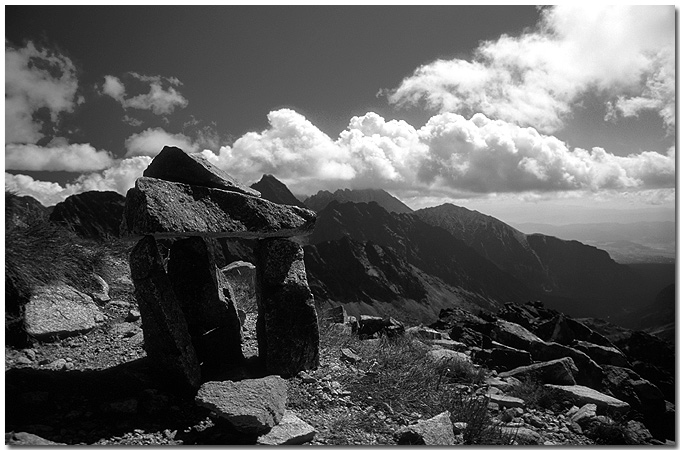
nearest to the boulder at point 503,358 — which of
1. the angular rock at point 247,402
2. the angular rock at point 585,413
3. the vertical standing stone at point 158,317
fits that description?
the angular rock at point 585,413

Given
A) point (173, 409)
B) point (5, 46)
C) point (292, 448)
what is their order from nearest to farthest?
point (292, 448) < point (173, 409) < point (5, 46)

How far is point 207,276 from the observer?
9.48 m

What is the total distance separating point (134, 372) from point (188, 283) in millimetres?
2103

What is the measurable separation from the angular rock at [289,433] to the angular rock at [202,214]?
365 cm

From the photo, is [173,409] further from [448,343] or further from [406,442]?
[448,343]

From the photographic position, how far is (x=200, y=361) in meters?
9.25

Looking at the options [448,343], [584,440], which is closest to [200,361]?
[584,440]

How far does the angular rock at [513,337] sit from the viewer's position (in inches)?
669

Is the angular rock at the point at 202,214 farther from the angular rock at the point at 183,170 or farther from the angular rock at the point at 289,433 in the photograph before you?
the angular rock at the point at 289,433

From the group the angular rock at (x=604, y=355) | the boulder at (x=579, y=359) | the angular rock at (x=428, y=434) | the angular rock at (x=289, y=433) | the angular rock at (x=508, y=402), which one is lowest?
the angular rock at (x=604, y=355)

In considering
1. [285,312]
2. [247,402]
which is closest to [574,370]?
[285,312]

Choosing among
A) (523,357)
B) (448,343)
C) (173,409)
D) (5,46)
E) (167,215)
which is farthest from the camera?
(448,343)

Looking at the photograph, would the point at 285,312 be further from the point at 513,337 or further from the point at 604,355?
the point at 604,355

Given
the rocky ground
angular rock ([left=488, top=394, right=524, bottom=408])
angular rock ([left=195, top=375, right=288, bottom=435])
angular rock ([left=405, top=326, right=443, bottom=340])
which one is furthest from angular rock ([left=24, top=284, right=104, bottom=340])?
angular rock ([left=405, top=326, right=443, bottom=340])
